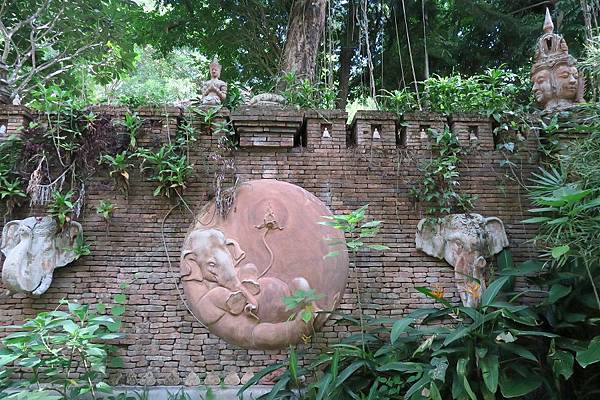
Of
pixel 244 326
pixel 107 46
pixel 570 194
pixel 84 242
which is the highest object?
pixel 107 46

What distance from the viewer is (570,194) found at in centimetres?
404

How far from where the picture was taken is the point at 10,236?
507 centimetres

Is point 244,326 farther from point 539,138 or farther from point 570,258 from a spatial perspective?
point 539,138

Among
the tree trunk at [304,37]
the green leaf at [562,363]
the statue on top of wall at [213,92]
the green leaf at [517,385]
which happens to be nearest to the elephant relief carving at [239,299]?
the statue on top of wall at [213,92]

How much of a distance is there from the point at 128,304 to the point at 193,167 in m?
1.52

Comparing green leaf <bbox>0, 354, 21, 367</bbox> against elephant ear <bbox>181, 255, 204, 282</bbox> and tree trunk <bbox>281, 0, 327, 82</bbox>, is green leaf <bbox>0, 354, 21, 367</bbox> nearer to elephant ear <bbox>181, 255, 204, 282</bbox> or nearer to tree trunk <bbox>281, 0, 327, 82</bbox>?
elephant ear <bbox>181, 255, 204, 282</bbox>

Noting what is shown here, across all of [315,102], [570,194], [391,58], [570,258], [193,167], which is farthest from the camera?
[391,58]

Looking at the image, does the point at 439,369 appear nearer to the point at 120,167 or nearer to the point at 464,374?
the point at 464,374

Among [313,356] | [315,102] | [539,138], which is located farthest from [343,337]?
[539,138]

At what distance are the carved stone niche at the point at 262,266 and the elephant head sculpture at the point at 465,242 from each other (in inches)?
36.0

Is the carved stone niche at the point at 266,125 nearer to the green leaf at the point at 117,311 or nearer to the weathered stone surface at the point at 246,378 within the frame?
the green leaf at the point at 117,311

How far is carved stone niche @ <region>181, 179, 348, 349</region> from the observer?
194 inches

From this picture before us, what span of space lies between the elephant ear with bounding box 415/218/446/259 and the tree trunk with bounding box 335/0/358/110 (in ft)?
18.2

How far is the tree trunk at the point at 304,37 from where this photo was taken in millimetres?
8133
